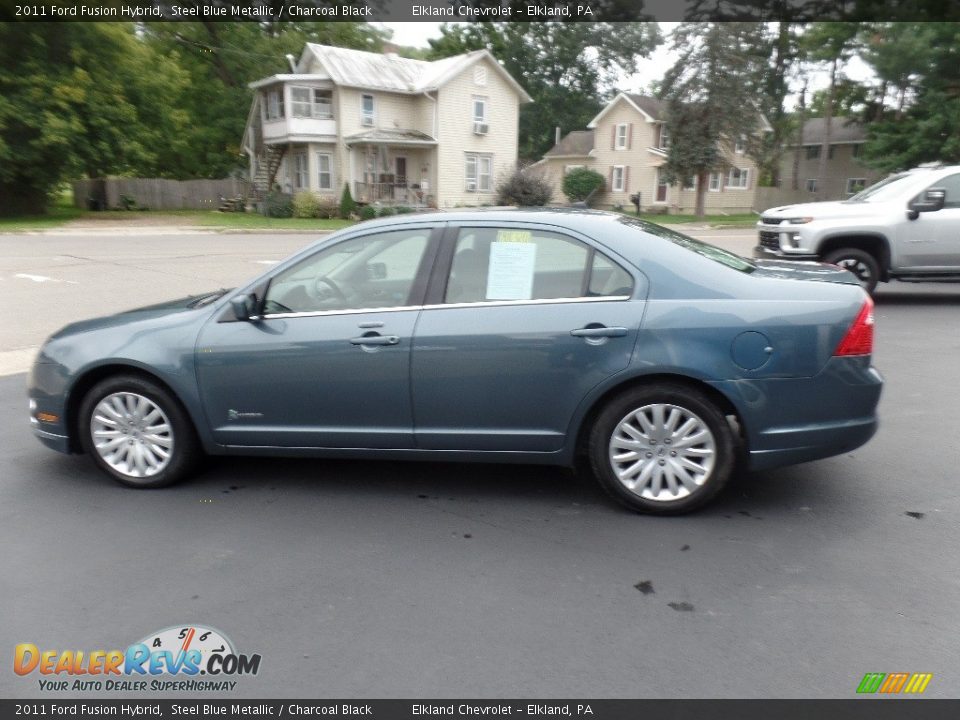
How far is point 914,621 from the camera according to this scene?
319 cm

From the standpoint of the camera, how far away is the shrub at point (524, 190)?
94.7 ft

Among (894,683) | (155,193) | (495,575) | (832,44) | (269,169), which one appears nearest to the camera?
(894,683)

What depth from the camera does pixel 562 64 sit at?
66.9m

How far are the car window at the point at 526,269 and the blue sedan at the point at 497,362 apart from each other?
0.04 feet

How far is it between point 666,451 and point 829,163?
55.2 meters

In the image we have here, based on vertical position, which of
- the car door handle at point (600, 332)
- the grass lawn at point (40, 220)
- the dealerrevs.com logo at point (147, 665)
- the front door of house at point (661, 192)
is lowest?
the dealerrevs.com logo at point (147, 665)

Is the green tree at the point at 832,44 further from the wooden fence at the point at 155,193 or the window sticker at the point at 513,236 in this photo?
the window sticker at the point at 513,236

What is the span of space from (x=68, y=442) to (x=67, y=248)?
56.2ft

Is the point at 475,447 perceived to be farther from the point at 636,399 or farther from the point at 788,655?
the point at 788,655

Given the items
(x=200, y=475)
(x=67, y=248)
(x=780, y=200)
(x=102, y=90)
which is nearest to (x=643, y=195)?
(x=780, y=200)

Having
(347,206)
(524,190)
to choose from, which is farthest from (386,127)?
(524,190)

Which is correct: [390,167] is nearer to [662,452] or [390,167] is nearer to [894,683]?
[662,452]

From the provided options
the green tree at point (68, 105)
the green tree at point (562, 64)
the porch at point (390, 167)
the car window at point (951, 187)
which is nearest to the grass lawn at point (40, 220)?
the green tree at point (68, 105)

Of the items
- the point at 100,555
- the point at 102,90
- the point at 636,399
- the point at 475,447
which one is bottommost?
the point at 100,555
